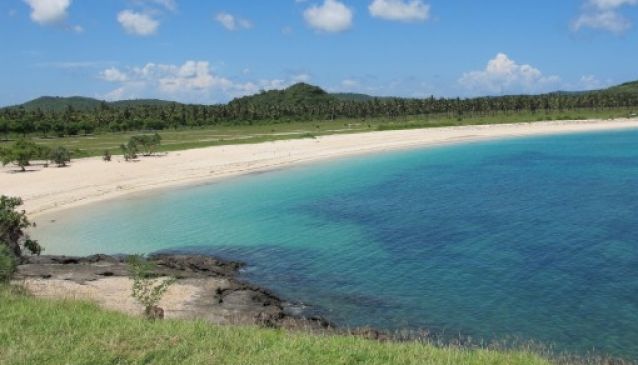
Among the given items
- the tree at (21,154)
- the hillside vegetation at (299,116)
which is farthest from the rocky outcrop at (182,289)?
the hillside vegetation at (299,116)

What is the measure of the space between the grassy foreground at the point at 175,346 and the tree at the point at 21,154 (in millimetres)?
60275

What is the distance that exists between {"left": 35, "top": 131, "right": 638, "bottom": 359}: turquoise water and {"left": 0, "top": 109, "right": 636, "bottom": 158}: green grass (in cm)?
3390

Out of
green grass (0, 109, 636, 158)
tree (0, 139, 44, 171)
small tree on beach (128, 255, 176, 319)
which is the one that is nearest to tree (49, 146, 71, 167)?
tree (0, 139, 44, 171)

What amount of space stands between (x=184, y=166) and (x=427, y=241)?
44990 millimetres

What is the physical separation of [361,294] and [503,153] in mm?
73552

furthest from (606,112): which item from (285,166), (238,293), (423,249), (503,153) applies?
(238,293)

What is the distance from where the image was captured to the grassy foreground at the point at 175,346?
11.0 meters

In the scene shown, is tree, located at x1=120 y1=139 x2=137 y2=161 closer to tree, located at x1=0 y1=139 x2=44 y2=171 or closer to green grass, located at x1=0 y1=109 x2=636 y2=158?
green grass, located at x1=0 y1=109 x2=636 y2=158

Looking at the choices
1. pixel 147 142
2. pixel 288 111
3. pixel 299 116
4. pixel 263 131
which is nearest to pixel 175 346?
pixel 147 142

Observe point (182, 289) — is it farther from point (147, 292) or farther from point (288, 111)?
point (288, 111)

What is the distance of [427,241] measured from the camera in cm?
3438

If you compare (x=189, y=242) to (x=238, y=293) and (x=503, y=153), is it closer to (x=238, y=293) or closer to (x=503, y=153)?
(x=238, y=293)

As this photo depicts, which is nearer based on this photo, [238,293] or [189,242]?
[238,293]

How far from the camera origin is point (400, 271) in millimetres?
28203
